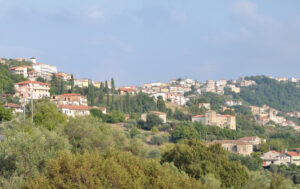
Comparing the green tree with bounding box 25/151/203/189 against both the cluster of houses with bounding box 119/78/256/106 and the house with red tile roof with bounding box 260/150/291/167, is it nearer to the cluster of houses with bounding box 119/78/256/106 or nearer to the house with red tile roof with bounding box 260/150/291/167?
the house with red tile roof with bounding box 260/150/291/167

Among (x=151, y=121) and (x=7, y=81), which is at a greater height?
(x=7, y=81)

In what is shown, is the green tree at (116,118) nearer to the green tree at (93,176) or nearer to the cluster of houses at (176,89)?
the cluster of houses at (176,89)

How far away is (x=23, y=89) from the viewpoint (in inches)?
2936

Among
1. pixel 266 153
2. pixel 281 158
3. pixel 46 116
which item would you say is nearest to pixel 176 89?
pixel 266 153

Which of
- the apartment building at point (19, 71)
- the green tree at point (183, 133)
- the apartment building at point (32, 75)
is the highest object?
the apartment building at point (19, 71)

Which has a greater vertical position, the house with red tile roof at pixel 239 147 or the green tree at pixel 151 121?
the green tree at pixel 151 121

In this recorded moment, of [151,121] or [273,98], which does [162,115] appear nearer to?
[151,121]

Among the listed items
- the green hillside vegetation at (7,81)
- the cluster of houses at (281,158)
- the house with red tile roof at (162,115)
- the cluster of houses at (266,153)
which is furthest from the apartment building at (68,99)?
the cluster of houses at (281,158)

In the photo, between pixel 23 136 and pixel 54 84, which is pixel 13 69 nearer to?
pixel 54 84

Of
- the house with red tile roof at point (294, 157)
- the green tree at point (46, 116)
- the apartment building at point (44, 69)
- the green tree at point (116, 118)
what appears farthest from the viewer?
the apartment building at point (44, 69)

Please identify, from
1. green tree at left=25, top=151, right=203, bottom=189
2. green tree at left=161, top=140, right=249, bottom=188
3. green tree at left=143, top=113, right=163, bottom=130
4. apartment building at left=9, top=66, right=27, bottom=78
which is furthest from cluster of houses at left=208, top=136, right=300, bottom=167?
green tree at left=25, top=151, right=203, bottom=189

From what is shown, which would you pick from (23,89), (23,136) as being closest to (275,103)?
(23,89)

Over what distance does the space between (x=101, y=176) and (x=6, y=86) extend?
5960cm

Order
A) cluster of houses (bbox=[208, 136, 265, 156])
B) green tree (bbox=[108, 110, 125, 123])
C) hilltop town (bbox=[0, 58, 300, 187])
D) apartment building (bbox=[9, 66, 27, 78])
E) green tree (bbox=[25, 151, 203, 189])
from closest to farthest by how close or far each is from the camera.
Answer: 1. green tree (bbox=[25, 151, 203, 189])
2. hilltop town (bbox=[0, 58, 300, 187])
3. cluster of houses (bbox=[208, 136, 265, 156])
4. green tree (bbox=[108, 110, 125, 123])
5. apartment building (bbox=[9, 66, 27, 78])
